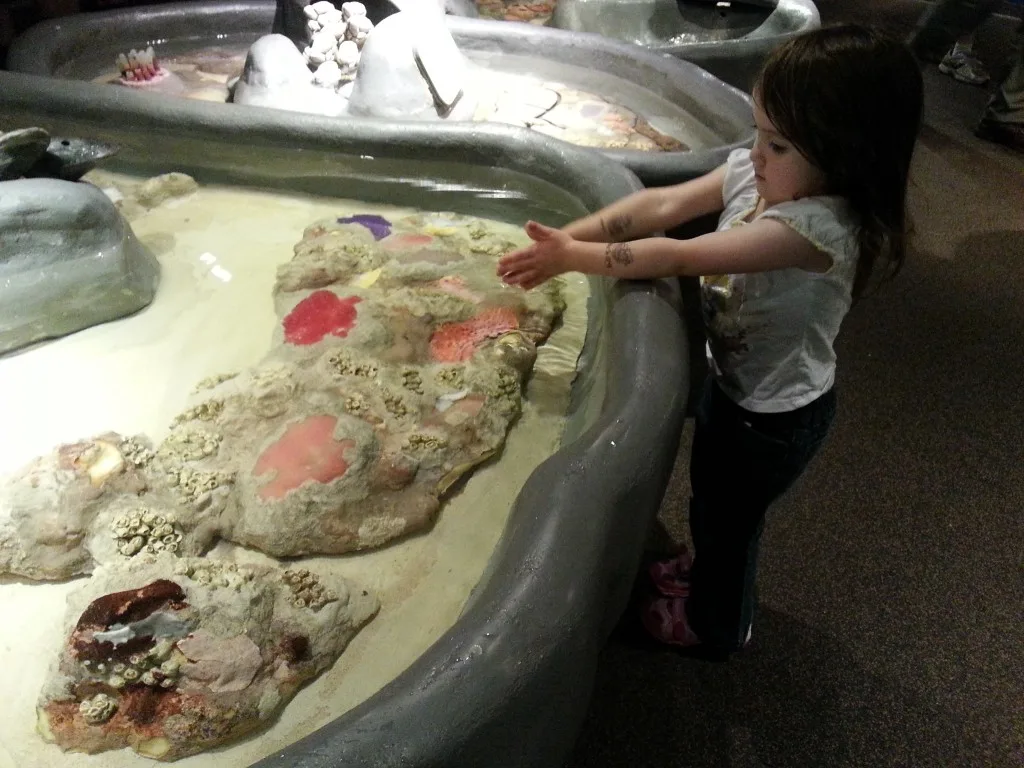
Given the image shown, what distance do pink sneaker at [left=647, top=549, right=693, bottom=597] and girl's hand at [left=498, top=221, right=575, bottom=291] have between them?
0.85 meters

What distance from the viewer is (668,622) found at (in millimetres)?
1687

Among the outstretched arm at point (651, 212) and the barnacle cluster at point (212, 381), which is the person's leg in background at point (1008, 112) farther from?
the barnacle cluster at point (212, 381)

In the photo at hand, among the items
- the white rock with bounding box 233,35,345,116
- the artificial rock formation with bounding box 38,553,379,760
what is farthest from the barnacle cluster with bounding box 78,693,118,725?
the white rock with bounding box 233,35,345,116

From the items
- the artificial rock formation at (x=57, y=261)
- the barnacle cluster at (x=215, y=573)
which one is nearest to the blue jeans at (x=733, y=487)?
the barnacle cluster at (x=215, y=573)

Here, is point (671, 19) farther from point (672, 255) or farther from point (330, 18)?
point (672, 255)

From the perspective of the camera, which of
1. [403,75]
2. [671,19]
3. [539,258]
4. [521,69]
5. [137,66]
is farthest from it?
[671,19]

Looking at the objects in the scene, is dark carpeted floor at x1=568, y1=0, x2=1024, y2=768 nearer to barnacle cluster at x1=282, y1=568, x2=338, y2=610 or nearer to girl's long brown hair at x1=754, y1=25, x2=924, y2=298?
girl's long brown hair at x1=754, y1=25, x2=924, y2=298

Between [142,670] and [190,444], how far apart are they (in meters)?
0.47

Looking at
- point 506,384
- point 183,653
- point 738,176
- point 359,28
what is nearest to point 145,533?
point 183,653

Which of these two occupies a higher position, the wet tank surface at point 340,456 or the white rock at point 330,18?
the white rock at point 330,18

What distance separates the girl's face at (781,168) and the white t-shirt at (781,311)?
0.03 m

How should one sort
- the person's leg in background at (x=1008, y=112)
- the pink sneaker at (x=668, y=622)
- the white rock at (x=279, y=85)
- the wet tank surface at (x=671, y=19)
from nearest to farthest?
the pink sneaker at (x=668, y=622) < the white rock at (x=279, y=85) < the person's leg in background at (x=1008, y=112) < the wet tank surface at (x=671, y=19)

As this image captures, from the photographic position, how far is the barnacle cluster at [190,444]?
1.37 meters

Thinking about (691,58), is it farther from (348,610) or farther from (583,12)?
(348,610)
